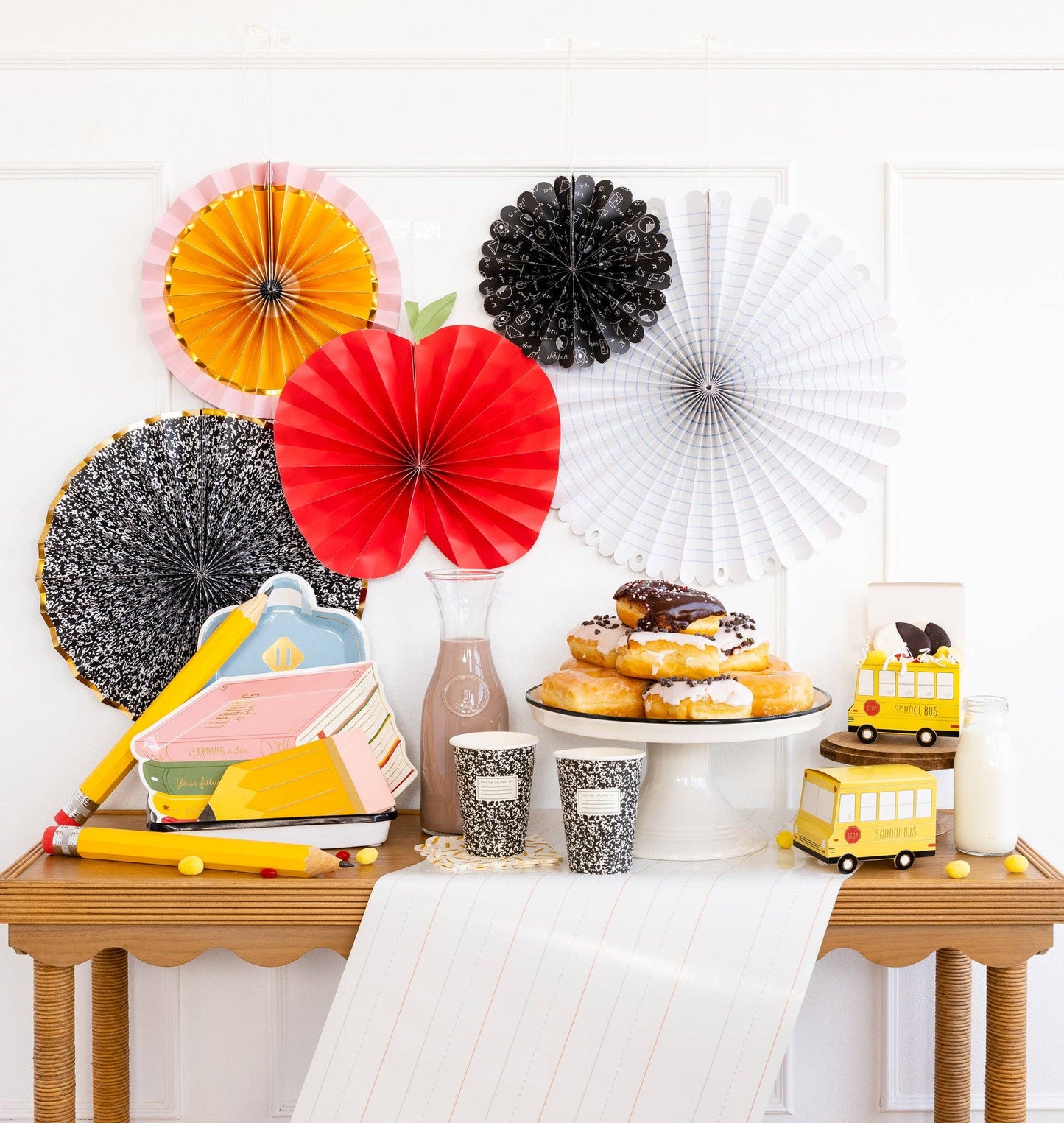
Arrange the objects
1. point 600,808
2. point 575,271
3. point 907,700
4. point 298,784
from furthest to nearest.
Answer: point 575,271, point 907,700, point 298,784, point 600,808

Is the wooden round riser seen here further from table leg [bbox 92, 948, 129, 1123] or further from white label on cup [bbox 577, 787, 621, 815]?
table leg [bbox 92, 948, 129, 1123]

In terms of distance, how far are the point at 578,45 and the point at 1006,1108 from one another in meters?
1.80

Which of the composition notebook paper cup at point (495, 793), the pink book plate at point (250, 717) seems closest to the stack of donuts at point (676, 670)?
the composition notebook paper cup at point (495, 793)

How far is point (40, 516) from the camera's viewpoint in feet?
5.75

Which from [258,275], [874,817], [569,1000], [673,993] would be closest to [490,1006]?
[569,1000]

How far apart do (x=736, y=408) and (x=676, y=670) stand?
551 mm

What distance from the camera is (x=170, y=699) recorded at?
161 centimetres

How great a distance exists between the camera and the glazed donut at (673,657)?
140cm

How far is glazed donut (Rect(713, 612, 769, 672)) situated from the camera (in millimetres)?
1479

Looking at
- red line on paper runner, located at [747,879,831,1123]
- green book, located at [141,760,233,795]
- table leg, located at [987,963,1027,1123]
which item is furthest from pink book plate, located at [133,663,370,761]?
table leg, located at [987,963,1027,1123]

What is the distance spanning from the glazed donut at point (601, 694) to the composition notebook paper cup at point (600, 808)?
0.07m

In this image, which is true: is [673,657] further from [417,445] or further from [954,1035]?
[954,1035]

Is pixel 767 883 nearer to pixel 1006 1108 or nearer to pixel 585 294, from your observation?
pixel 1006 1108

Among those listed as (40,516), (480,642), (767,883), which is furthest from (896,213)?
(40,516)
